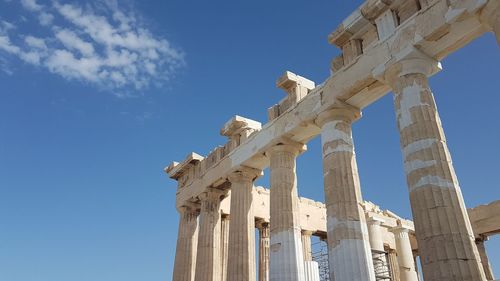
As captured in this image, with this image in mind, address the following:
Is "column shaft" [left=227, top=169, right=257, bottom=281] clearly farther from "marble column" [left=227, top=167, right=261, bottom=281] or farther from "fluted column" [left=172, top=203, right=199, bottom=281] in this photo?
"fluted column" [left=172, top=203, right=199, bottom=281]

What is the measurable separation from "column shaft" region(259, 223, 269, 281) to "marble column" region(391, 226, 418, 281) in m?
9.24

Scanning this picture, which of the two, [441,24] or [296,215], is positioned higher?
[441,24]

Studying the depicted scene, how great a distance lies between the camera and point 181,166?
2817 centimetres

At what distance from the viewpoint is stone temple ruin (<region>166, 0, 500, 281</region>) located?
12523 mm

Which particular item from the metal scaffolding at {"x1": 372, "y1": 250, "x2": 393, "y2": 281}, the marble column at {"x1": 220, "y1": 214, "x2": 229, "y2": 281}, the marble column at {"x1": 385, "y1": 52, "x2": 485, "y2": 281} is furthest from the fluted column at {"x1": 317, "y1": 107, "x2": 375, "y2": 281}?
the marble column at {"x1": 220, "y1": 214, "x2": 229, "y2": 281}

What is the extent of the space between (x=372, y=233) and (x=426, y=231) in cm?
1631

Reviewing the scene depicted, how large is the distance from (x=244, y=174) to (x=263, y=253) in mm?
6502

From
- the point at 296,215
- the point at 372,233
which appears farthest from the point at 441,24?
the point at 372,233

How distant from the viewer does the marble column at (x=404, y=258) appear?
94.6 feet

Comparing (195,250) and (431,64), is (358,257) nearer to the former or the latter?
(431,64)

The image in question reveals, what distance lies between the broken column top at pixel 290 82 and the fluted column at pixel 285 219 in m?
2.80

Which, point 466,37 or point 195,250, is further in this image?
point 195,250

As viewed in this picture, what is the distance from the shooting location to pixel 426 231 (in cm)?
1224

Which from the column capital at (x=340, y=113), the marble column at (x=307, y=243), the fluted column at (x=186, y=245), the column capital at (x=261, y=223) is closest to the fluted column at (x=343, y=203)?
the column capital at (x=340, y=113)
